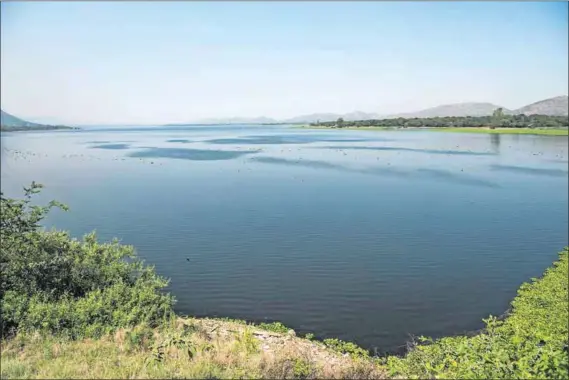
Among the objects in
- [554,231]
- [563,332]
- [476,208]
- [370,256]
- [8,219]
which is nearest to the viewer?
[563,332]

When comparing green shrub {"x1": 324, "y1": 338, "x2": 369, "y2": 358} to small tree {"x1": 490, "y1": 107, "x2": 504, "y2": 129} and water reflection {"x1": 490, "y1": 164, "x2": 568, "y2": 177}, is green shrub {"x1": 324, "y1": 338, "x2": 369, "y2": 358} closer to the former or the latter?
water reflection {"x1": 490, "y1": 164, "x2": 568, "y2": 177}

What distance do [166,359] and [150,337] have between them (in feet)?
3.81

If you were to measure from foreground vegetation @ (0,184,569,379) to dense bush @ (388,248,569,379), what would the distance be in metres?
0.02

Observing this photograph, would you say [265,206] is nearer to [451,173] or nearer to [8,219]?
[8,219]

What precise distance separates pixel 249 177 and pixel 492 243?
19136 mm

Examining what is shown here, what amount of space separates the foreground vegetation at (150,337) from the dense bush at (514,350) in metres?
0.02

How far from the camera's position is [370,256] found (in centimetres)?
1491

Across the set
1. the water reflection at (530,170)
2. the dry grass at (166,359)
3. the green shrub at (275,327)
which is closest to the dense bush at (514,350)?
the dry grass at (166,359)

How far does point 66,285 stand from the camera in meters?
9.62

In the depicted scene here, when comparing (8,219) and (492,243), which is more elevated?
(8,219)

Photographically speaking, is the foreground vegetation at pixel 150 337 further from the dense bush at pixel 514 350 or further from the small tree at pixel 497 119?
the small tree at pixel 497 119

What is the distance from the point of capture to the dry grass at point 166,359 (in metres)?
6.12

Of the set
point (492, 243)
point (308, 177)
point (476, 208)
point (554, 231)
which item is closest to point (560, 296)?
point (492, 243)

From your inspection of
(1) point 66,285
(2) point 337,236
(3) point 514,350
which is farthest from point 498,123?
(1) point 66,285
